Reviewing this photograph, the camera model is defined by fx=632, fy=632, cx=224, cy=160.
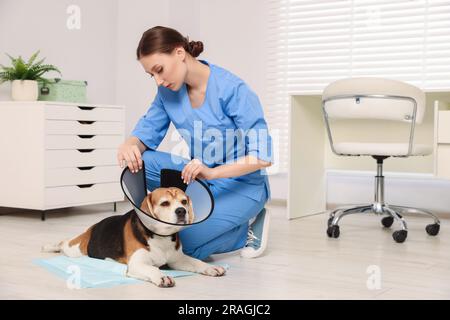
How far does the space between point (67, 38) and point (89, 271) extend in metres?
2.42

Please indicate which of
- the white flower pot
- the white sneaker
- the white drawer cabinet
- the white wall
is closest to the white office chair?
the white sneaker

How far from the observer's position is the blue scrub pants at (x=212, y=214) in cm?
227

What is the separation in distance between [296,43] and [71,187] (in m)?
1.72

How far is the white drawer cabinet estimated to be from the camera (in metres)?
3.36

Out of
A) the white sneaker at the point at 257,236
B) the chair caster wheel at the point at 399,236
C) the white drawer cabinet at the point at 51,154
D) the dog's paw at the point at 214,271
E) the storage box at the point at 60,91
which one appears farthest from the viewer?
the storage box at the point at 60,91

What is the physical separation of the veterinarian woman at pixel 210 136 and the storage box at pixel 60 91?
4.31 feet

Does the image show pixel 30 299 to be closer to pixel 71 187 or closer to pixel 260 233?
pixel 260 233

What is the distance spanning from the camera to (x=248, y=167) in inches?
83.3

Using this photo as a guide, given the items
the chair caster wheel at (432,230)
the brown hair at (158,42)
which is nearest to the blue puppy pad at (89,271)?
the brown hair at (158,42)

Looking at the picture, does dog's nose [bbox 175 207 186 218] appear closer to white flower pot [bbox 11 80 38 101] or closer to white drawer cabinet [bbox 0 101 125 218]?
white drawer cabinet [bbox 0 101 125 218]

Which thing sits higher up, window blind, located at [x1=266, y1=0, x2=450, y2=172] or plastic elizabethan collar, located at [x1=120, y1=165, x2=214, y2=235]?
window blind, located at [x1=266, y1=0, x2=450, y2=172]

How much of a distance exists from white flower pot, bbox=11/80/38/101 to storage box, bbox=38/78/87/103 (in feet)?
0.31

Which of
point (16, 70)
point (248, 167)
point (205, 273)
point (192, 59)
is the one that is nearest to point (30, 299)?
point (205, 273)

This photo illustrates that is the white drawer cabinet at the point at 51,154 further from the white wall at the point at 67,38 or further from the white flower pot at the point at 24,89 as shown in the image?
the white wall at the point at 67,38
